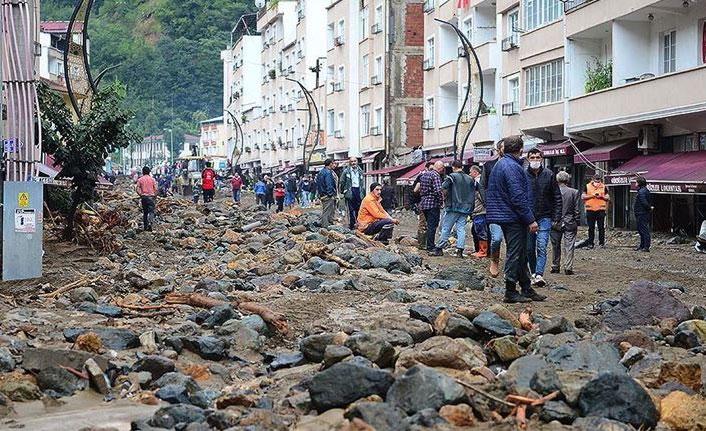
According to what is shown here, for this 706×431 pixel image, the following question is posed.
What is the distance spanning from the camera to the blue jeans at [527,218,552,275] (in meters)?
13.0

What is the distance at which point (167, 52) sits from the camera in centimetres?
12556

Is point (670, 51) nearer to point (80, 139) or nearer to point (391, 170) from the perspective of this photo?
point (80, 139)

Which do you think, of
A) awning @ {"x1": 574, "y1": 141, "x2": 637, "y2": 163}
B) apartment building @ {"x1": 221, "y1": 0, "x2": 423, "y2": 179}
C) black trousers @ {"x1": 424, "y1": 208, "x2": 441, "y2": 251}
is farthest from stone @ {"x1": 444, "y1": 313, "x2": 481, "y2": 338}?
apartment building @ {"x1": 221, "y1": 0, "x2": 423, "y2": 179}

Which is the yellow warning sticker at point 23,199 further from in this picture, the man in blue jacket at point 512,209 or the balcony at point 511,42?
the balcony at point 511,42

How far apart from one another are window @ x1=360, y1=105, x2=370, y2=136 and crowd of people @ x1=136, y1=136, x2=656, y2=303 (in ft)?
95.5

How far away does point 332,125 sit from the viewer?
61906mm

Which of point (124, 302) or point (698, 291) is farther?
point (698, 291)

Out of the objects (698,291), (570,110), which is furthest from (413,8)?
(698,291)

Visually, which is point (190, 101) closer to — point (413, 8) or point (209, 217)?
point (413, 8)

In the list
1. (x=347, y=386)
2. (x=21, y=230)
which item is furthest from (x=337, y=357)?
(x=21, y=230)

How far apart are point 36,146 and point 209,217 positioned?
1423 centimetres

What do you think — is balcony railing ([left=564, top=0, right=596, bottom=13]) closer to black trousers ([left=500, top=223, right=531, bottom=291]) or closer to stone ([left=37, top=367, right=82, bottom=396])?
black trousers ([left=500, top=223, right=531, bottom=291])

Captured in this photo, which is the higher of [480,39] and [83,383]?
[480,39]

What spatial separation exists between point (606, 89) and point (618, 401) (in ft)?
79.3
